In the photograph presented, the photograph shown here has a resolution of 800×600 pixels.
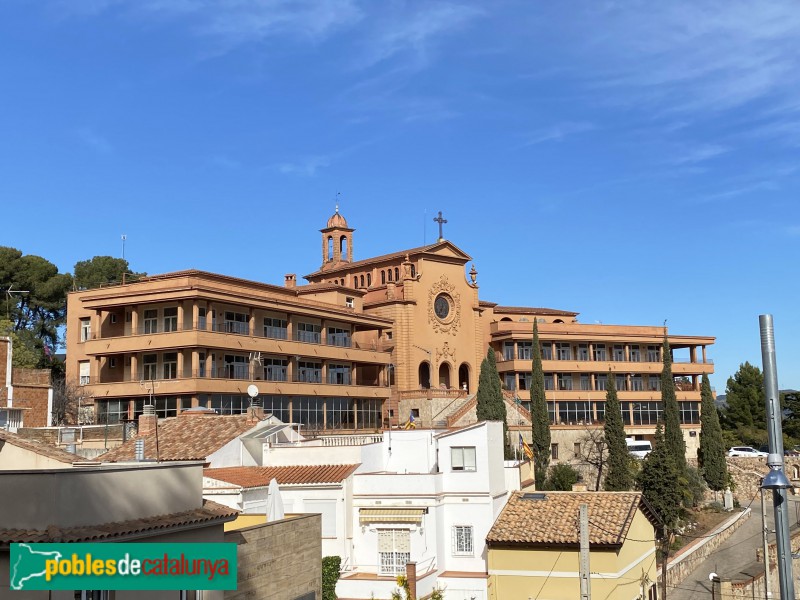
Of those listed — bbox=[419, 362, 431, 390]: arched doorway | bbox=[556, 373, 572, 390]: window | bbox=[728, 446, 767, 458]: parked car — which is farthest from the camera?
bbox=[556, 373, 572, 390]: window

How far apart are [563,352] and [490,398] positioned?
57.9ft

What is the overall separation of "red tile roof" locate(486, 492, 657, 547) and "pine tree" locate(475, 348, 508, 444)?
2721 centimetres

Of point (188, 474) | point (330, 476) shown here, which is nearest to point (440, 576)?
point (330, 476)

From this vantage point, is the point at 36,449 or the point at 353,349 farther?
the point at 353,349

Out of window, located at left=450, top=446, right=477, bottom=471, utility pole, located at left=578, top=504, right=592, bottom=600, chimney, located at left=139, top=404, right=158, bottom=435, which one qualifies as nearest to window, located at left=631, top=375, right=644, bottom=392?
window, located at left=450, top=446, right=477, bottom=471

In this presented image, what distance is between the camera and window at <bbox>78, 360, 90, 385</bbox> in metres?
60.2

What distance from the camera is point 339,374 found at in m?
68.9

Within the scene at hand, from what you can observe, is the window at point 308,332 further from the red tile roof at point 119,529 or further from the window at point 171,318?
the red tile roof at point 119,529

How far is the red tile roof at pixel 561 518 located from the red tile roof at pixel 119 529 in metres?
17.8

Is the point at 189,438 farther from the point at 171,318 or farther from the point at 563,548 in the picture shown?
the point at 171,318

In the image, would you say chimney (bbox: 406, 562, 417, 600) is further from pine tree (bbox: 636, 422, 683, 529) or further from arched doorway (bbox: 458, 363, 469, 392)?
arched doorway (bbox: 458, 363, 469, 392)

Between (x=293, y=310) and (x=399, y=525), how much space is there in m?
32.0

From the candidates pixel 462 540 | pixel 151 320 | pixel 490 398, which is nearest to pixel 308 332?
pixel 151 320

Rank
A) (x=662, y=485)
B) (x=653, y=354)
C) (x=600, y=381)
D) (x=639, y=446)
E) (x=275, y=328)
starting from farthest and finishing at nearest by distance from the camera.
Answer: (x=653, y=354) → (x=600, y=381) → (x=639, y=446) → (x=275, y=328) → (x=662, y=485)
